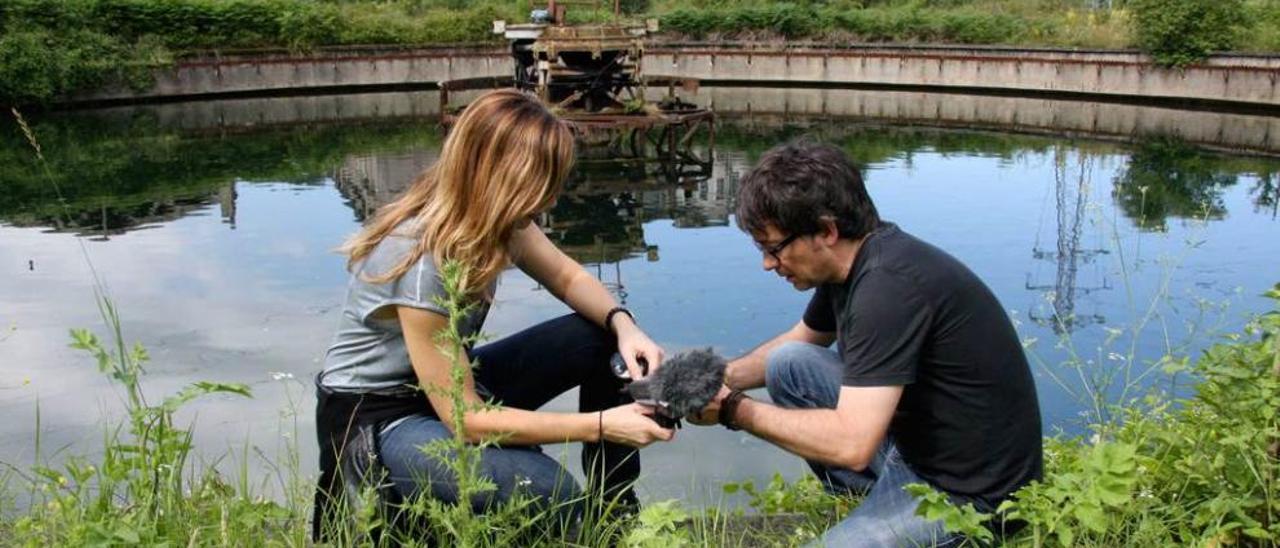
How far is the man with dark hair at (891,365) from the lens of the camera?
213cm

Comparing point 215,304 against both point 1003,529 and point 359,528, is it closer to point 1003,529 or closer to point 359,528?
point 359,528

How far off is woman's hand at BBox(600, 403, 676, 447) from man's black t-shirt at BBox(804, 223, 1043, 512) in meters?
0.41

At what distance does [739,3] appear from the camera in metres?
27.5

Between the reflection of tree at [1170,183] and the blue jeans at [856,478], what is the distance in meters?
8.12

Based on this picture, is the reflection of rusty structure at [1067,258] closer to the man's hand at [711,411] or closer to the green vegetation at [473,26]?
the man's hand at [711,411]

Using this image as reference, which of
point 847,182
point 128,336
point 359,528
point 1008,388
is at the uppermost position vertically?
point 847,182

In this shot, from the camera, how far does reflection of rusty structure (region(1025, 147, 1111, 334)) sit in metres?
6.98

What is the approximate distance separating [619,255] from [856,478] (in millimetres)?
6932

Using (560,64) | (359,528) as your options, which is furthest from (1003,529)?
(560,64)

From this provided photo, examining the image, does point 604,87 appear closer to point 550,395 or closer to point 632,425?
point 550,395

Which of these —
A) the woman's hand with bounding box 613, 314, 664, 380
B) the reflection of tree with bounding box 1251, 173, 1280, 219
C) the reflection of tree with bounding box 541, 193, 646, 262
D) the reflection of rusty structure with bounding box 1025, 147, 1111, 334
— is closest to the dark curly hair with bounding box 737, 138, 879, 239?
the woman's hand with bounding box 613, 314, 664, 380

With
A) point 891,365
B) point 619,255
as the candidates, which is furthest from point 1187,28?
point 891,365

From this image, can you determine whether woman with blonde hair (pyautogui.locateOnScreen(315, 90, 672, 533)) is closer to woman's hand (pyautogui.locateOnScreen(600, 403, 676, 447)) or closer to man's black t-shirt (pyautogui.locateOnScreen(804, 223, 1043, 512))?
woman's hand (pyautogui.locateOnScreen(600, 403, 676, 447))

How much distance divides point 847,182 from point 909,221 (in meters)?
8.95
